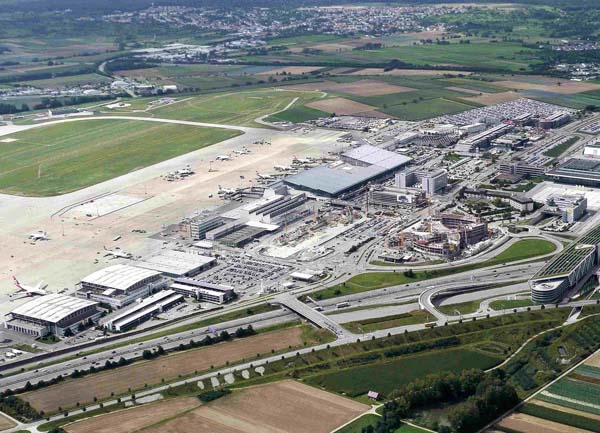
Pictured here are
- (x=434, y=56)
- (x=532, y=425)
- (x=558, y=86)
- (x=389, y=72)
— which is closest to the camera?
(x=532, y=425)

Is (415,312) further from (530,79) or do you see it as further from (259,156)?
(530,79)

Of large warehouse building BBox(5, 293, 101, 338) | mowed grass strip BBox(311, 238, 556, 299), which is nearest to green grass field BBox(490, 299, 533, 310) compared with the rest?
mowed grass strip BBox(311, 238, 556, 299)

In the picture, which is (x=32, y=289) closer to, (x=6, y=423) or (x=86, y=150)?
(x=6, y=423)

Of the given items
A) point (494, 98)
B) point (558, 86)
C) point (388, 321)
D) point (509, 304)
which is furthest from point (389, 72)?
point (388, 321)

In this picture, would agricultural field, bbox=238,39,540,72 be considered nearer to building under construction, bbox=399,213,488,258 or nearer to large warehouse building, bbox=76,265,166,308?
building under construction, bbox=399,213,488,258

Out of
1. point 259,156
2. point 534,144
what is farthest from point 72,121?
point 534,144
